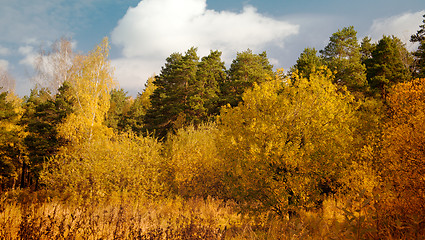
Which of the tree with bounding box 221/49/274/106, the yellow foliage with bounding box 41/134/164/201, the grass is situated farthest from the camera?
the tree with bounding box 221/49/274/106

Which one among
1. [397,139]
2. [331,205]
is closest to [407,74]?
[331,205]

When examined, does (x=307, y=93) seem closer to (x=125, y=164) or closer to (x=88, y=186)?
(x=125, y=164)

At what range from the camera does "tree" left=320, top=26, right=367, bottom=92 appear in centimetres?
2316

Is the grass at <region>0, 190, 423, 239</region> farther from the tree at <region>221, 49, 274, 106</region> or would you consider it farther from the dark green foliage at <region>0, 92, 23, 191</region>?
the dark green foliage at <region>0, 92, 23, 191</region>

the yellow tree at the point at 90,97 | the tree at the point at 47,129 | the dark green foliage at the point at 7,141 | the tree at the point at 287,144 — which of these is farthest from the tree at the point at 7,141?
the tree at the point at 287,144

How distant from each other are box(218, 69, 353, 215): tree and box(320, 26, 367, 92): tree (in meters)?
14.1

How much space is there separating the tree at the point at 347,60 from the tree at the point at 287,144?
14140mm

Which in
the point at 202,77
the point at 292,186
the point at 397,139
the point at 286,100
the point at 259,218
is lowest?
the point at 259,218

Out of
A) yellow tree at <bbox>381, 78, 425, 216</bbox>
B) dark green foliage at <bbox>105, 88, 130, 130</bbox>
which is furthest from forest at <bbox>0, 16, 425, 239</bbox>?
dark green foliage at <bbox>105, 88, 130, 130</bbox>

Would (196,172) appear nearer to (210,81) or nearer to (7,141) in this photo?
(210,81)

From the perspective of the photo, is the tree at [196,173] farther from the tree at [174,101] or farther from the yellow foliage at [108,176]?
the tree at [174,101]

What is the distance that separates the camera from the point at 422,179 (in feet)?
19.3

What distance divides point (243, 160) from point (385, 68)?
19.0m

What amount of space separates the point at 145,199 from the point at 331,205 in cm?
892
